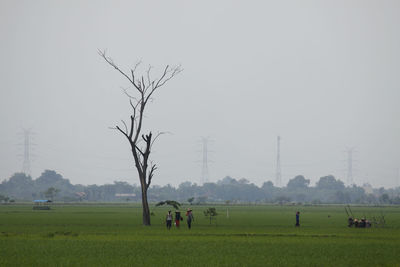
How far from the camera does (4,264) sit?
31.0 m

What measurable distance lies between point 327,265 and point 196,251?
28.0ft

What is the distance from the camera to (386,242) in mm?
45062

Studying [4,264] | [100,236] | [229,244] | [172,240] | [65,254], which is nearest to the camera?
[4,264]

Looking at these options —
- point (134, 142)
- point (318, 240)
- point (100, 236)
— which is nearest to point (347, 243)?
point (318, 240)

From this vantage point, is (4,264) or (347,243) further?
(347,243)

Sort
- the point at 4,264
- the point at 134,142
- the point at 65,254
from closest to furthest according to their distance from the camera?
1. the point at 4,264
2. the point at 65,254
3. the point at 134,142

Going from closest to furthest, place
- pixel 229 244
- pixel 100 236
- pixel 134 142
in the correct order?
pixel 229 244, pixel 100 236, pixel 134 142

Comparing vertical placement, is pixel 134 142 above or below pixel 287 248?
above

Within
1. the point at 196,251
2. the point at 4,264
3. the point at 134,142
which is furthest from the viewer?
the point at 134,142

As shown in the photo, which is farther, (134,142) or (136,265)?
(134,142)

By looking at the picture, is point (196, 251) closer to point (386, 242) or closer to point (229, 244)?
point (229, 244)

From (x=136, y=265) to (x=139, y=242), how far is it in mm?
12345

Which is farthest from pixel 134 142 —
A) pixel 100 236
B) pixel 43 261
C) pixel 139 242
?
pixel 43 261

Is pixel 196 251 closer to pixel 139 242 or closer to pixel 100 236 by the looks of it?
pixel 139 242
